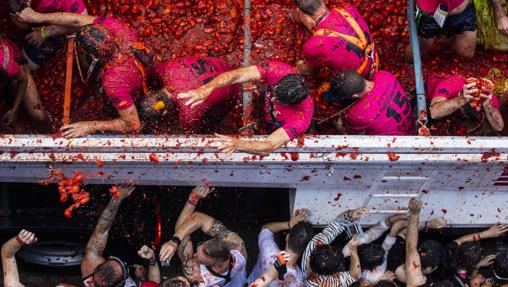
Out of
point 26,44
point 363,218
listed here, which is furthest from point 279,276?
point 26,44

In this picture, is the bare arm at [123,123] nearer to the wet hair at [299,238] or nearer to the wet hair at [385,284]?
the wet hair at [299,238]

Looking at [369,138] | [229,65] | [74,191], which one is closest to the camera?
[369,138]

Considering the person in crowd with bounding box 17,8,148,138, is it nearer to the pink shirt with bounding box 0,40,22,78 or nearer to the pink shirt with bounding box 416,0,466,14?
the pink shirt with bounding box 0,40,22,78

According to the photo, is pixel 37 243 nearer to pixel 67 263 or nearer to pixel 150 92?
pixel 67 263

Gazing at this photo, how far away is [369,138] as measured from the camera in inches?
168

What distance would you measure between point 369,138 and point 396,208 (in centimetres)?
109

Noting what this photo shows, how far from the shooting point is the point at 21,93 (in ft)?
17.0

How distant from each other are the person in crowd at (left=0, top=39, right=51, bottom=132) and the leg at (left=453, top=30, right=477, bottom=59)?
359cm

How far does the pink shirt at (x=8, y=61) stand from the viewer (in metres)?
4.85

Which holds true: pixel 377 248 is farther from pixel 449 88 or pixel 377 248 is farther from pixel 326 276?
pixel 449 88

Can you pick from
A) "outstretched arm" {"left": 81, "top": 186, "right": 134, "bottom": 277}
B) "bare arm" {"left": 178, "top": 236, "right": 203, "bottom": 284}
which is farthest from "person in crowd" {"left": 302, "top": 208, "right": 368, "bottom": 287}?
"outstretched arm" {"left": 81, "top": 186, "right": 134, "bottom": 277}

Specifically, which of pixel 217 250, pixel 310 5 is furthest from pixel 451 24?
pixel 217 250

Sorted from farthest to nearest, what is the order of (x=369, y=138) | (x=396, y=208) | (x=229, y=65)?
(x=229, y=65)
(x=396, y=208)
(x=369, y=138)

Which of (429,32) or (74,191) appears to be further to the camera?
(429,32)
